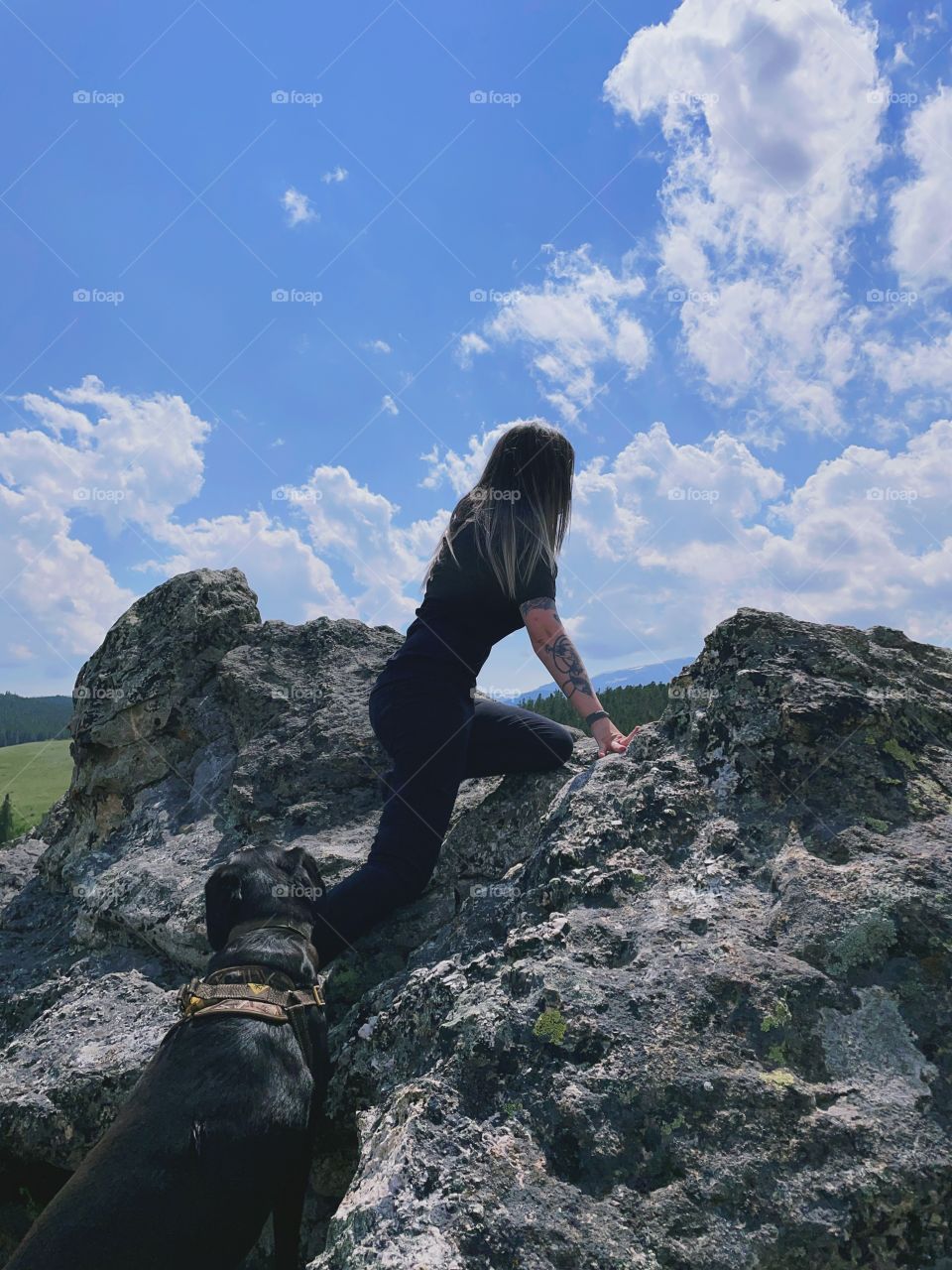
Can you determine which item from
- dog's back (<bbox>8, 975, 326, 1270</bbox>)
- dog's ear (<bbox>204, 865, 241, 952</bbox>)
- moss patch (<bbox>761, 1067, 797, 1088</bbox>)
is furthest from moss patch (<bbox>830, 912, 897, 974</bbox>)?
dog's ear (<bbox>204, 865, 241, 952</bbox>)

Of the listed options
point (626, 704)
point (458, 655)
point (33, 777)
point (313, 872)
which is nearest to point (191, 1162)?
point (313, 872)

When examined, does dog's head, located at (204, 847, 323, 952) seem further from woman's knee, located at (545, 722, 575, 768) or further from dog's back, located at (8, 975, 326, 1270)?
woman's knee, located at (545, 722, 575, 768)

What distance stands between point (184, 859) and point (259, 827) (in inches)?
24.9

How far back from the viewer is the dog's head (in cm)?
455

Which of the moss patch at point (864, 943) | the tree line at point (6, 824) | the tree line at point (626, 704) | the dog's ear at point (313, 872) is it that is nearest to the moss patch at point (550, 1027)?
the moss patch at point (864, 943)

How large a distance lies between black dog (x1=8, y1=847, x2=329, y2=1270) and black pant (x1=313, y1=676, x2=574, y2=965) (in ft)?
1.45

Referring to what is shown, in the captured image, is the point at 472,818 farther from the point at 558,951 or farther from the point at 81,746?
the point at 81,746

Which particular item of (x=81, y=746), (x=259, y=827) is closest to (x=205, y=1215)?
(x=259, y=827)

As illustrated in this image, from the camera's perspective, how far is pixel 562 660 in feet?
15.5

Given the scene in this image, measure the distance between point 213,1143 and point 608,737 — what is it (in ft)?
8.91

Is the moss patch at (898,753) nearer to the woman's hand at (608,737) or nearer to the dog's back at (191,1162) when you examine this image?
the woman's hand at (608,737)

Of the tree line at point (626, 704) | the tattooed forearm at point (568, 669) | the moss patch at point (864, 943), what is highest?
the tree line at point (626, 704)

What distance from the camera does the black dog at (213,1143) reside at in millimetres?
2896

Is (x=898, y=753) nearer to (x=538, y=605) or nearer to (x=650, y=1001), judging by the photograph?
(x=650, y=1001)
